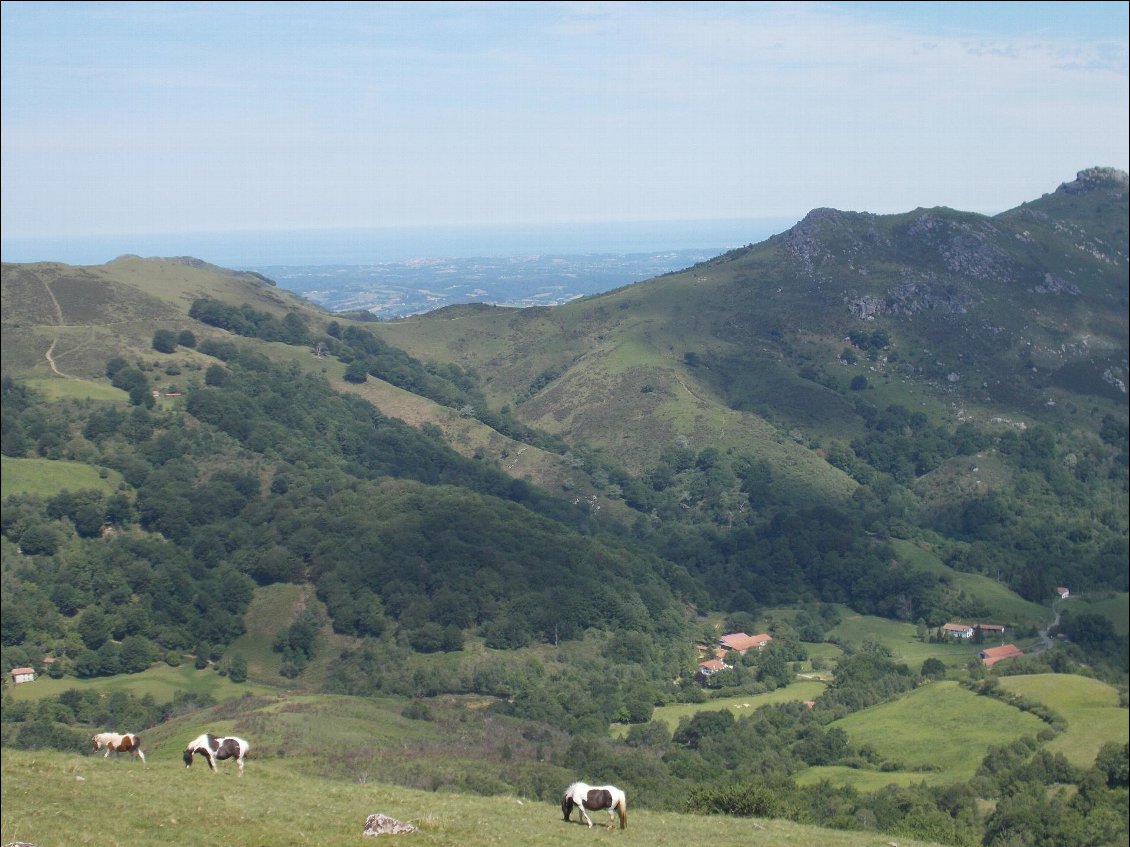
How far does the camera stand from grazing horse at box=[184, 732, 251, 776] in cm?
2759

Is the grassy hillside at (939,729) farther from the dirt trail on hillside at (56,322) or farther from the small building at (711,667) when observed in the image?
the dirt trail on hillside at (56,322)

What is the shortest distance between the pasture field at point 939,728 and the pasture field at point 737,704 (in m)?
6.65

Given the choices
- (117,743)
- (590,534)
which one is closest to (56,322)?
(590,534)

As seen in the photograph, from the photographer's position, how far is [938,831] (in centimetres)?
4159

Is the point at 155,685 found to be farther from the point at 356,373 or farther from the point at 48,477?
the point at 356,373

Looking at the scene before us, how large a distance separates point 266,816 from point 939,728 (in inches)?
2266

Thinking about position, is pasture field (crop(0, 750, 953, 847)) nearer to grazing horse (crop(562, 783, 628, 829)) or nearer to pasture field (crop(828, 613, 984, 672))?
grazing horse (crop(562, 783, 628, 829))

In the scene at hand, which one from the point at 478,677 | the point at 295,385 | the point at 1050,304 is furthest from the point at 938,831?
the point at 1050,304

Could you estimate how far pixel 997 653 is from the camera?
93.2 meters

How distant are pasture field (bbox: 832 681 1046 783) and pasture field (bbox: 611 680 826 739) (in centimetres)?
665

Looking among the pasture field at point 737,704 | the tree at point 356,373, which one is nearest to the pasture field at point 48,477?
the tree at point 356,373

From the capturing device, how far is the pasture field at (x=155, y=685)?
77.8 meters

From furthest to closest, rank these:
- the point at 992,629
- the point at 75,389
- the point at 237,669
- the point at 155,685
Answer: the point at 75,389 → the point at 992,629 → the point at 237,669 → the point at 155,685

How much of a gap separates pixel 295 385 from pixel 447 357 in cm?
4072
